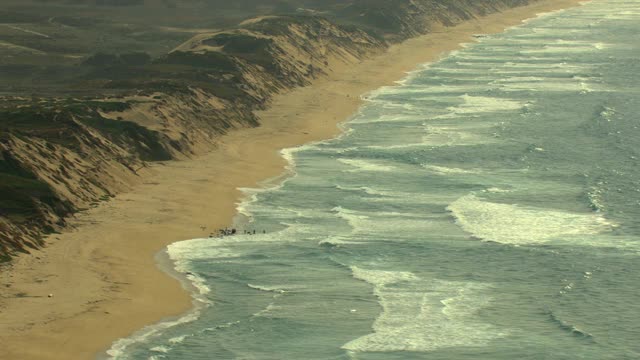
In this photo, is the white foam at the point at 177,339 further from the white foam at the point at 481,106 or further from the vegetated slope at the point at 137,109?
the white foam at the point at 481,106

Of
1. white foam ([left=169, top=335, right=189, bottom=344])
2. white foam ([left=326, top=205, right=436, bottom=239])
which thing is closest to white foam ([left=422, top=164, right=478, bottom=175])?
white foam ([left=326, top=205, right=436, bottom=239])

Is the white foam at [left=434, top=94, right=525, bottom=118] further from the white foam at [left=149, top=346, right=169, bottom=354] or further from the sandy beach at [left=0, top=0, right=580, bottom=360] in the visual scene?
the white foam at [left=149, top=346, right=169, bottom=354]

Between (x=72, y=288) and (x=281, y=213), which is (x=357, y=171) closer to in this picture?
(x=281, y=213)

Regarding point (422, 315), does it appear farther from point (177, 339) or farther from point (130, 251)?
point (130, 251)

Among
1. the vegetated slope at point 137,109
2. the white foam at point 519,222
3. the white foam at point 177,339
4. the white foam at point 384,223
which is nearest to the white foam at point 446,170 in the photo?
the white foam at point 519,222

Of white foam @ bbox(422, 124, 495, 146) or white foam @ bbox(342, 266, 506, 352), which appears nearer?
white foam @ bbox(342, 266, 506, 352)

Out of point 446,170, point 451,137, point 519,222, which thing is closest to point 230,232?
point 519,222

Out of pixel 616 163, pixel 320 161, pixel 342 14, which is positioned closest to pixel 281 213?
pixel 320 161
